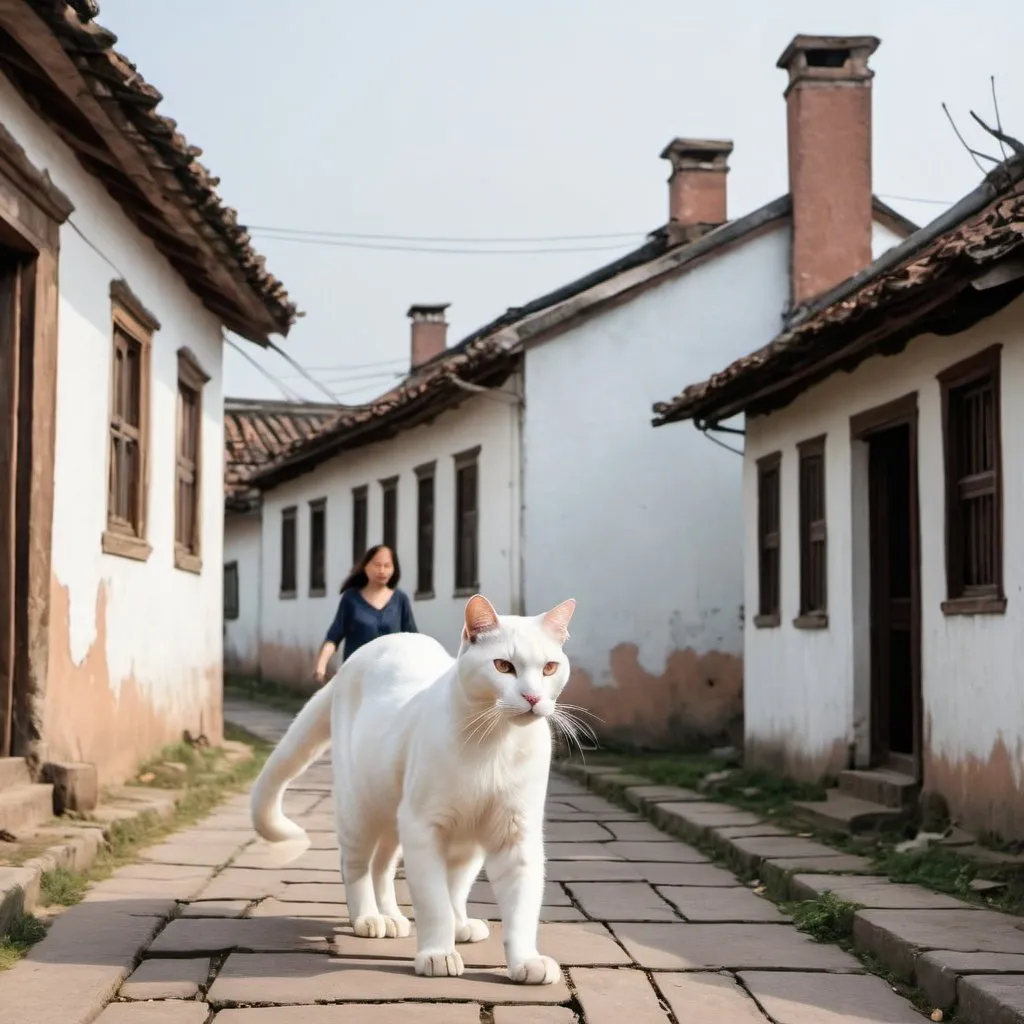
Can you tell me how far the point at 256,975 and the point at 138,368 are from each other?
6628 millimetres

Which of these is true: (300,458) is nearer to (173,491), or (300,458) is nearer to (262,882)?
(173,491)

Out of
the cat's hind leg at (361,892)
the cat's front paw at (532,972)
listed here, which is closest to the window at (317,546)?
the cat's hind leg at (361,892)

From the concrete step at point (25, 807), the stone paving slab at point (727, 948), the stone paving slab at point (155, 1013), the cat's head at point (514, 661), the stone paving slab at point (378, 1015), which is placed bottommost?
the stone paving slab at point (727, 948)

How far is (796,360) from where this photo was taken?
34.9 feet

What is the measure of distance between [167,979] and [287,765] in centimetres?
109

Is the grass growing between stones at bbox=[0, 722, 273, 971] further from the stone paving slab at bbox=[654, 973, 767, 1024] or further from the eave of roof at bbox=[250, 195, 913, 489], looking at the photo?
the eave of roof at bbox=[250, 195, 913, 489]

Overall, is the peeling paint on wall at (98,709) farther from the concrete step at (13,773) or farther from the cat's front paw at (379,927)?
the cat's front paw at (379,927)

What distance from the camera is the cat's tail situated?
20.2 feet

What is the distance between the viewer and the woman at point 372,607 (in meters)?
8.79

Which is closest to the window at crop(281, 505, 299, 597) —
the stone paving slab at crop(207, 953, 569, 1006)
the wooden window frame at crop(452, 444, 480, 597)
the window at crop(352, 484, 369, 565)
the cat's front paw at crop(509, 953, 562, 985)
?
the window at crop(352, 484, 369, 565)

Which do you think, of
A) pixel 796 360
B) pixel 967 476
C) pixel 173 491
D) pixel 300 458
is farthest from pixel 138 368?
pixel 300 458

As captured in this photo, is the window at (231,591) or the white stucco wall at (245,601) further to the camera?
the window at (231,591)

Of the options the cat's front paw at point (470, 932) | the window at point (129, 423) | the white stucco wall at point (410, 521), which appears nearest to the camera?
the cat's front paw at point (470, 932)

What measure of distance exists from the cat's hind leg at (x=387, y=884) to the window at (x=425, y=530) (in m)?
13.9
